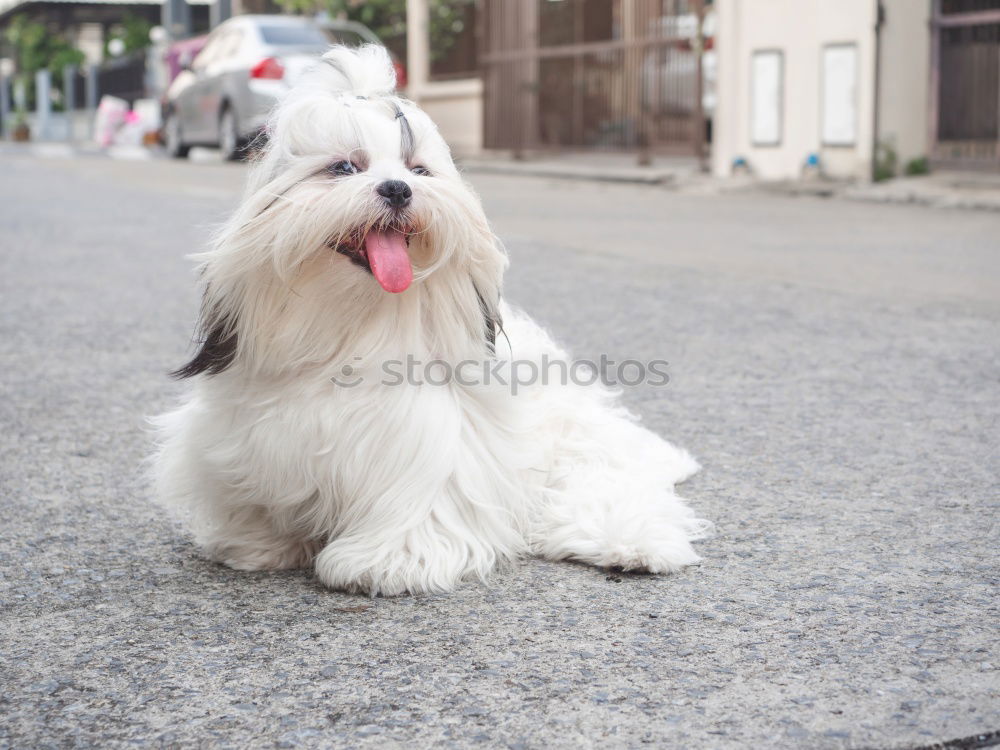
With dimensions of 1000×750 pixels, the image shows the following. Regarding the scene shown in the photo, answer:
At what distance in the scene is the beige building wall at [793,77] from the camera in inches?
567

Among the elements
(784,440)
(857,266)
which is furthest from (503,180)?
(784,440)

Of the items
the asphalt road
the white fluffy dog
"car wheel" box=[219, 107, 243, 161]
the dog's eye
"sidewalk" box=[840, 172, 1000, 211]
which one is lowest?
Result: the asphalt road

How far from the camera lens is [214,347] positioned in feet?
9.66

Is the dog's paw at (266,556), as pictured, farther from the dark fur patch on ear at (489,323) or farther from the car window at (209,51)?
the car window at (209,51)

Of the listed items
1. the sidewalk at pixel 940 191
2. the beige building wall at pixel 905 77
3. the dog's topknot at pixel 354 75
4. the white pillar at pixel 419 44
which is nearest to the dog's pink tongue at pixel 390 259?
the dog's topknot at pixel 354 75

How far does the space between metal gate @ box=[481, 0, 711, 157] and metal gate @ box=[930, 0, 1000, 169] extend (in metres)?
3.17

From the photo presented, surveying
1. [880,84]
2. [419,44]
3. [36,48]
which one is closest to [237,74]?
[419,44]

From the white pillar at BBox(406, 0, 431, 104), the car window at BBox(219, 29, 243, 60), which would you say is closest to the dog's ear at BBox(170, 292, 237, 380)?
the car window at BBox(219, 29, 243, 60)

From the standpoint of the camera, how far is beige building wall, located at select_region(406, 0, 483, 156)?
21.7 metres

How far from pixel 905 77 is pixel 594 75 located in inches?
212

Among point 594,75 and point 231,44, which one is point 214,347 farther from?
point 231,44

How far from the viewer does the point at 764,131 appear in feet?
51.6

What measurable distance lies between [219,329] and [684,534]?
1198mm

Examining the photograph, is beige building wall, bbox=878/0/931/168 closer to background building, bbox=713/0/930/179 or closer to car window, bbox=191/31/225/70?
background building, bbox=713/0/930/179
